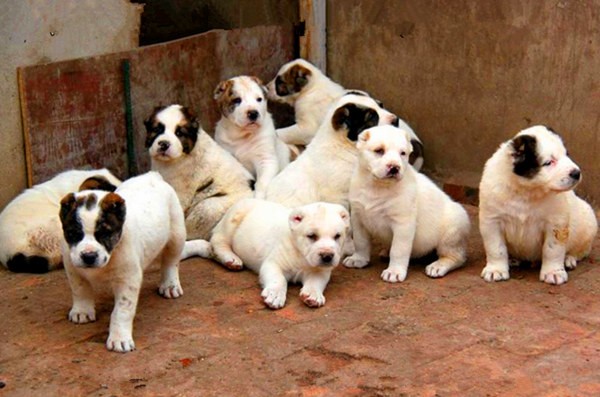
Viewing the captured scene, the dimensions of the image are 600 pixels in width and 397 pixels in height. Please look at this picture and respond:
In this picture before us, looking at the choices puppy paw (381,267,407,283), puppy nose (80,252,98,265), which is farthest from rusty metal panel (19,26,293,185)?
puppy paw (381,267,407,283)

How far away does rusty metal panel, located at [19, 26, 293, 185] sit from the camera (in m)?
8.84

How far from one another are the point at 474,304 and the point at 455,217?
100 cm

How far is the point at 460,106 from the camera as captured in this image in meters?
9.91

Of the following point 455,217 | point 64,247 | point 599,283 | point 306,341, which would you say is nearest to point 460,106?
point 455,217

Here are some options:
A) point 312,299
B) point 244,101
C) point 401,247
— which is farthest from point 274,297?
point 244,101

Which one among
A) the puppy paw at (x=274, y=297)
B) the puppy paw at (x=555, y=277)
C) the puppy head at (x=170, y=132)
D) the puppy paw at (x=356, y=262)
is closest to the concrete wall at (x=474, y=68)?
the puppy paw at (x=555, y=277)

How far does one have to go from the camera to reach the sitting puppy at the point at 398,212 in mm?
7547

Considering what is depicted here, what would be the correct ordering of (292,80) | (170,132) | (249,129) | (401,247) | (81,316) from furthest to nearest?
(292,80) < (249,129) < (170,132) < (401,247) < (81,316)

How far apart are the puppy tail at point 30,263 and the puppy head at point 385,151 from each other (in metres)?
2.57

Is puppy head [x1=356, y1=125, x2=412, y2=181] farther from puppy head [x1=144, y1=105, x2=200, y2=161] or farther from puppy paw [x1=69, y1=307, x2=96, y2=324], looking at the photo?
puppy paw [x1=69, y1=307, x2=96, y2=324]

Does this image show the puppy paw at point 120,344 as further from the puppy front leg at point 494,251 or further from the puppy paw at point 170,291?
the puppy front leg at point 494,251

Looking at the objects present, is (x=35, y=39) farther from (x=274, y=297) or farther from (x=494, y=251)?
(x=494, y=251)

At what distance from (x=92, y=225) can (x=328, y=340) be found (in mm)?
1643

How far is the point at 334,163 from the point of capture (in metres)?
8.68
